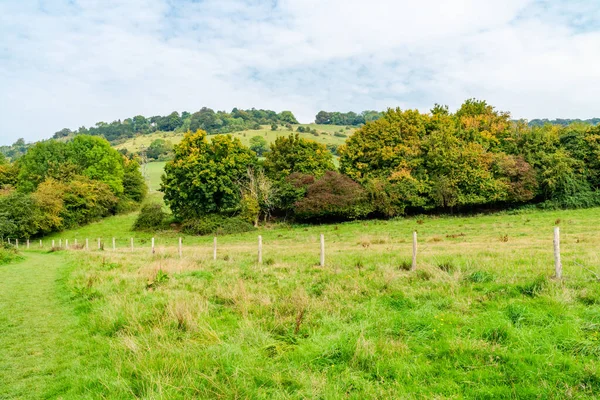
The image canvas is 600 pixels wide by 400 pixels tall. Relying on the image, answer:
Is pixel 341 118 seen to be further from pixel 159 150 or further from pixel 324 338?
pixel 324 338

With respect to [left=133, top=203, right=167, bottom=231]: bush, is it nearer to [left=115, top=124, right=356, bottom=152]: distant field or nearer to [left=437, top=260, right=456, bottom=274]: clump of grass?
[left=437, top=260, right=456, bottom=274]: clump of grass

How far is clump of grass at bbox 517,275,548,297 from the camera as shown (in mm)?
7716

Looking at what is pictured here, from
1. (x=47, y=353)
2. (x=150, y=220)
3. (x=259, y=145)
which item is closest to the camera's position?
(x=47, y=353)

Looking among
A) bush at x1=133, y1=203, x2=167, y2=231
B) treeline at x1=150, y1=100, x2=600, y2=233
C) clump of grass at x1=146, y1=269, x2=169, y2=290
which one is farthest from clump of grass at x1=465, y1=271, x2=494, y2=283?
bush at x1=133, y1=203, x2=167, y2=231

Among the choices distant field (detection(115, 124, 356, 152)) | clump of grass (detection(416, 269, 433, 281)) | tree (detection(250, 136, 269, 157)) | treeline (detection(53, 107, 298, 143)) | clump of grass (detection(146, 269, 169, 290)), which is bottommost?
clump of grass (detection(146, 269, 169, 290))

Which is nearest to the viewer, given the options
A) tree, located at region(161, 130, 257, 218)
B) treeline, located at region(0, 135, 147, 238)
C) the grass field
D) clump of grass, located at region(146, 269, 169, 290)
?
the grass field

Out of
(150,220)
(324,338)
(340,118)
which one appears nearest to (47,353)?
(324,338)

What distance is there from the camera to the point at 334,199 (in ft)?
136

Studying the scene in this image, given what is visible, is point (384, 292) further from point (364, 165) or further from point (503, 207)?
point (503, 207)

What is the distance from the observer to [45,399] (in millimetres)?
4805

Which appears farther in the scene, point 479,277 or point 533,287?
point 479,277

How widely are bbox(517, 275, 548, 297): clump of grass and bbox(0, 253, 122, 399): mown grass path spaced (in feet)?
27.5

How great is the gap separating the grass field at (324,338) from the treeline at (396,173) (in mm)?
32256

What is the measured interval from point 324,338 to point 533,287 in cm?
537
